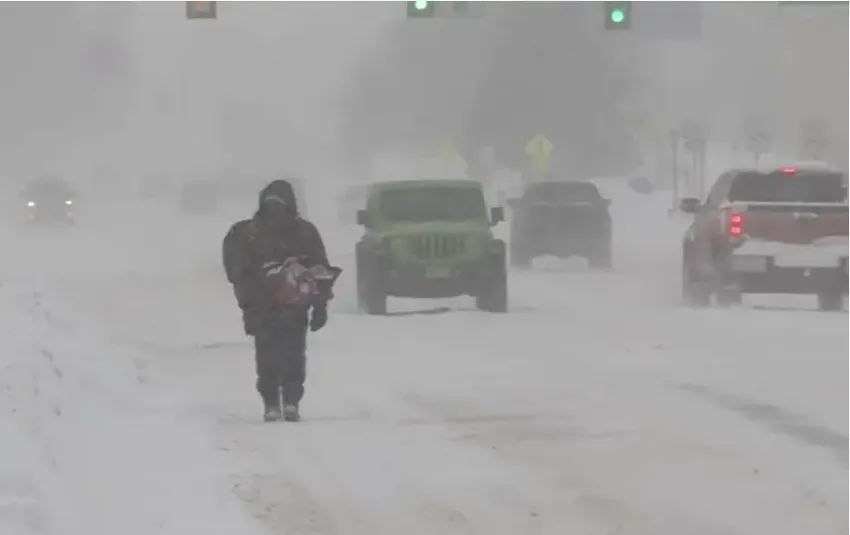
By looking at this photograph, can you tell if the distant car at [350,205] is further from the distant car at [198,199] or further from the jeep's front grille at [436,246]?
the jeep's front grille at [436,246]

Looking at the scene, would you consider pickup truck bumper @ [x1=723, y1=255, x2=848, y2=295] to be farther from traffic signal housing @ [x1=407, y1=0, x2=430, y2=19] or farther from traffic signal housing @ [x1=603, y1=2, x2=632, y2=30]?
traffic signal housing @ [x1=407, y1=0, x2=430, y2=19]

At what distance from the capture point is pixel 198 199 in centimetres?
8506

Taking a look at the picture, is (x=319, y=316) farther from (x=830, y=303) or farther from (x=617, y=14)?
(x=617, y=14)

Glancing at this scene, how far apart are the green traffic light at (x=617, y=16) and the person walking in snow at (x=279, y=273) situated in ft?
59.3

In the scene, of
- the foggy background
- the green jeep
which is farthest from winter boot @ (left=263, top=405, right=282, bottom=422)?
the foggy background

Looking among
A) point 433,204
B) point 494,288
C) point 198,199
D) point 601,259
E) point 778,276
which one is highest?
Answer: point 433,204

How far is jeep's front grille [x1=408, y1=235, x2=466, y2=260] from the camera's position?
18609 millimetres

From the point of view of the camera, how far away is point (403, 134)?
3780 inches

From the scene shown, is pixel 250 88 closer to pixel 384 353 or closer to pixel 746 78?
pixel 746 78

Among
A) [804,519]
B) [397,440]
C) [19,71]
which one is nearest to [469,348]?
[397,440]

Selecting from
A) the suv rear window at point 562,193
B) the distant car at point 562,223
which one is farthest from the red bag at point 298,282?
the suv rear window at point 562,193

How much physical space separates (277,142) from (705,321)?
113 metres

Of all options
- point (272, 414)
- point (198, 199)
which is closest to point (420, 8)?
point (272, 414)

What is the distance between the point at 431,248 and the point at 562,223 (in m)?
11.9
